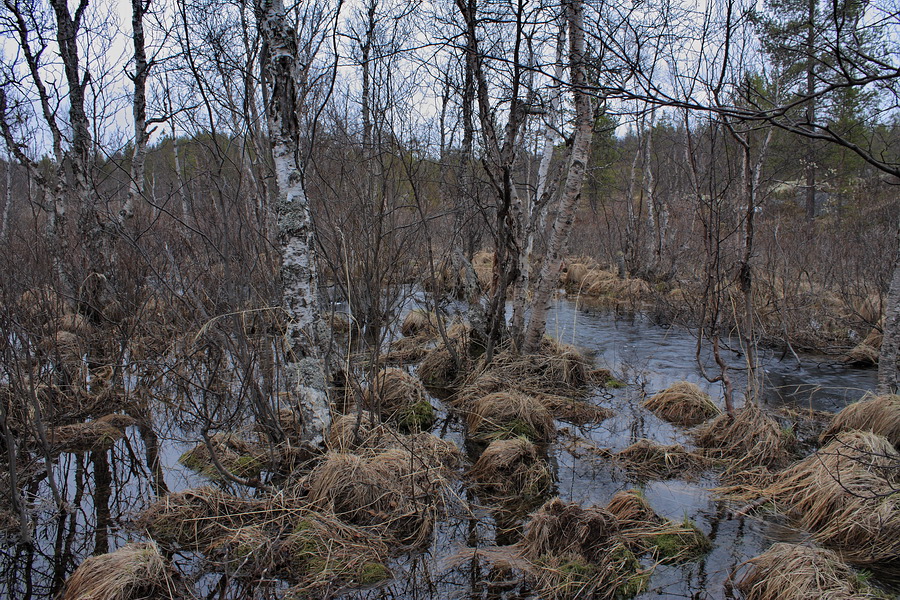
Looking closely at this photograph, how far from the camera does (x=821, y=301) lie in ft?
33.8

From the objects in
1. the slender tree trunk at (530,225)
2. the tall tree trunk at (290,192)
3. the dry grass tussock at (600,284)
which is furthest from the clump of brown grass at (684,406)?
the dry grass tussock at (600,284)

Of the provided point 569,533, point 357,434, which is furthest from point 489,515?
point 357,434

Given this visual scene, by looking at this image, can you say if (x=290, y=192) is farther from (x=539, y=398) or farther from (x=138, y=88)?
(x=138, y=88)

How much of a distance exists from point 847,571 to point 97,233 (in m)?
10.0

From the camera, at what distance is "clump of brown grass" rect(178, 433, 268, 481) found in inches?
201

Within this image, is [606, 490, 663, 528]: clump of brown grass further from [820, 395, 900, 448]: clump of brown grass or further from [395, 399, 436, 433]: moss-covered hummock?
[820, 395, 900, 448]: clump of brown grass

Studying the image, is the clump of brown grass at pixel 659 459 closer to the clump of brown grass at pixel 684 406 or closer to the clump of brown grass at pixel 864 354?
the clump of brown grass at pixel 684 406

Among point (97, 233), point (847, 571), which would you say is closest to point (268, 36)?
point (847, 571)

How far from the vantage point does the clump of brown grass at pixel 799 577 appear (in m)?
3.15

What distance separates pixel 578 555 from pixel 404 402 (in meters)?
Result: 3.27

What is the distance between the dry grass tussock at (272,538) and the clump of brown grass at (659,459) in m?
2.57

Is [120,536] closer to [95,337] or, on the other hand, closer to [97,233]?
[95,337]

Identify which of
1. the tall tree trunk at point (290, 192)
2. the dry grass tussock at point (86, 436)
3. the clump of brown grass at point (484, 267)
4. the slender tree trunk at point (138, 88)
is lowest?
the dry grass tussock at point (86, 436)

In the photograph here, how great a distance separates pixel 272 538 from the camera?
3.86 meters
